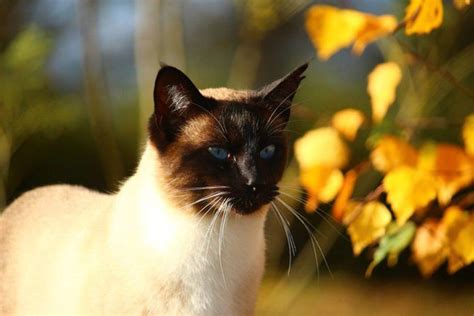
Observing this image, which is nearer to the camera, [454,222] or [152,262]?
[152,262]

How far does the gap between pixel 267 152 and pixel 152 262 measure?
1.45ft

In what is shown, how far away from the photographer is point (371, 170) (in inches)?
132

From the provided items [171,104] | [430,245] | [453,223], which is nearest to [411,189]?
[453,223]

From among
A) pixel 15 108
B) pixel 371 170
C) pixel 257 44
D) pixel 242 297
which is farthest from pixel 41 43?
pixel 242 297

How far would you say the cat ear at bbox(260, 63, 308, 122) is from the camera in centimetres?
226

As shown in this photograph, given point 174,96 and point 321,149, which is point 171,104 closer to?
point 174,96

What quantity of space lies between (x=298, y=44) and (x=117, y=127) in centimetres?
88

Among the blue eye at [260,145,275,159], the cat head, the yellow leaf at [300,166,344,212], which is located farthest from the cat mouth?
the yellow leaf at [300,166,344,212]

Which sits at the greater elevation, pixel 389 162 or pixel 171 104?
pixel 171 104

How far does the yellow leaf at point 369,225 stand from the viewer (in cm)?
245

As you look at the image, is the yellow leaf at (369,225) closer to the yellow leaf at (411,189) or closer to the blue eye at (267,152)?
the yellow leaf at (411,189)

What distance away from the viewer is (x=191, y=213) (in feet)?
7.12

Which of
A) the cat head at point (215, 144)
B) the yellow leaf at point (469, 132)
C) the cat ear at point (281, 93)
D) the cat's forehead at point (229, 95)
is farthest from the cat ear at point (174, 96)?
the yellow leaf at point (469, 132)

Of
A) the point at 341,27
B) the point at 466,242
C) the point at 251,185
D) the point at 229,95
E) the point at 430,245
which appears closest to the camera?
the point at 251,185
